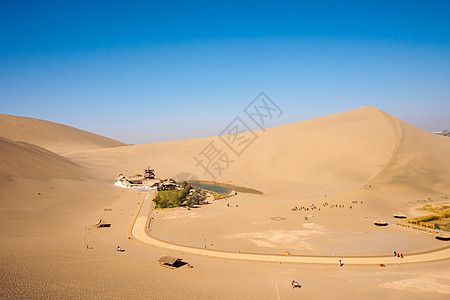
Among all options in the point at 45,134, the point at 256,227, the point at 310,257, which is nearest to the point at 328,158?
the point at 256,227

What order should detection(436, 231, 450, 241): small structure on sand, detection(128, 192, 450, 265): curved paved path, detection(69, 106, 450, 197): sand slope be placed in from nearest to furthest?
detection(128, 192, 450, 265): curved paved path
detection(436, 231, 450, 241): small structure on sand
detection(69, 106, 450, 197): sand slope

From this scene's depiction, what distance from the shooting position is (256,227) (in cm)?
2919

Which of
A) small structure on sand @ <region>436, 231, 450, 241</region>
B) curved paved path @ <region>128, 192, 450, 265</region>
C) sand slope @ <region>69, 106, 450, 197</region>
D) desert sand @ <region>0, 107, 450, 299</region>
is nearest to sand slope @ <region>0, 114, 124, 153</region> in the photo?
sand slope @ <region>69, 106, 450, 197</region>

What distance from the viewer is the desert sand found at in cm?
1584

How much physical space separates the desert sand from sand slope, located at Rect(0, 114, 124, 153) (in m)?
83.3

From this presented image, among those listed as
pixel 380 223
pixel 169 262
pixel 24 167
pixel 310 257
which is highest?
pixel 380 223

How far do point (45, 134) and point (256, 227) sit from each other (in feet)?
479

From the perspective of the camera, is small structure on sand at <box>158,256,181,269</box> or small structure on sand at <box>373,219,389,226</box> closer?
small structure on sand at <box>158,256,181,269</box>

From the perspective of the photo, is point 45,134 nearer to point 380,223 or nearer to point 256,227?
point 256,227

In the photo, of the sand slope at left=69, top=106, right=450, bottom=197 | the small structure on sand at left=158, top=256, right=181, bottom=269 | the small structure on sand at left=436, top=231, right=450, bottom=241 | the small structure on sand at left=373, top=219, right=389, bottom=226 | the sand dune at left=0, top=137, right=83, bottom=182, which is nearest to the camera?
the small structure on sand at left=158, top=256, right=181, bottom=269

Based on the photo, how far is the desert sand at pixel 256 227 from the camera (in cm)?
1584

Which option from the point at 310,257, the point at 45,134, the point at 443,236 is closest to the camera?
the point at 310,257

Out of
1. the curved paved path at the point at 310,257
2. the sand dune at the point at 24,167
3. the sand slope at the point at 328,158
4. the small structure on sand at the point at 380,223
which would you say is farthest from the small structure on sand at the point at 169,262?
the sand slope at the point at 328,158

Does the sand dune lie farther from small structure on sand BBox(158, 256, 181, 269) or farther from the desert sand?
small structure on sand BBox(158, 256, 181, 269)
